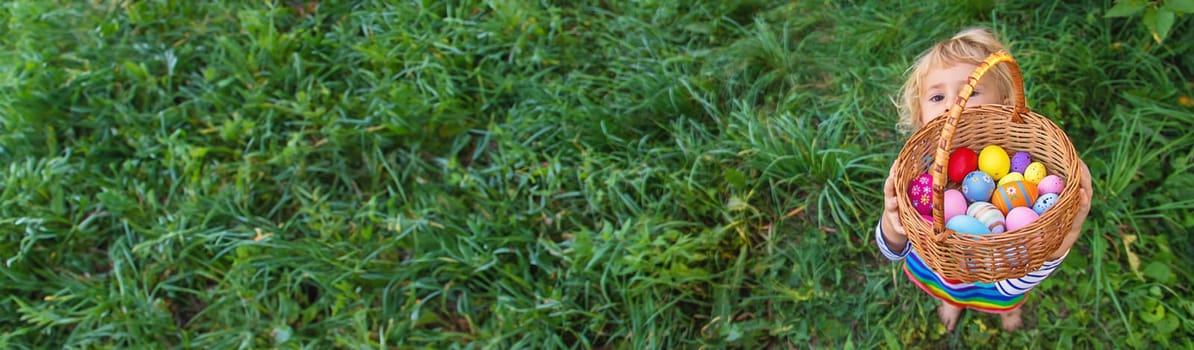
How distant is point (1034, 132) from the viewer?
5.73ft

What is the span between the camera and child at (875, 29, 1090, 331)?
1.69 meters

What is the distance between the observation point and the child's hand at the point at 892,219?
1.66 meters

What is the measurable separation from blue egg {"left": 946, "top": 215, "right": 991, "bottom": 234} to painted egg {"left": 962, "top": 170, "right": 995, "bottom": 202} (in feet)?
0.45

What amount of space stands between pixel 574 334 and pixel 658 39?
1.18 m

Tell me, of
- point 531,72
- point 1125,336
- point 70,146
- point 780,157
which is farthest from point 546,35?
point 1125,336

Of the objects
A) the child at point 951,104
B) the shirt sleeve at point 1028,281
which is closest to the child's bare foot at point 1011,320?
the child at point 951,104

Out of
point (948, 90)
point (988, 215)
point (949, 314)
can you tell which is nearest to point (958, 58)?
point (948, 90)

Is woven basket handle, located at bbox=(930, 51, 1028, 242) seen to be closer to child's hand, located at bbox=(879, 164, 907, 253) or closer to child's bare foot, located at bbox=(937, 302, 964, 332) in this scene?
child's hand, located at bbox=(879, 164, 907, 253)

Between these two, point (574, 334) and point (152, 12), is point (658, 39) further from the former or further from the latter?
point (152, 12)

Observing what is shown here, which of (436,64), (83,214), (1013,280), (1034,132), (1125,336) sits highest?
(1034,132)

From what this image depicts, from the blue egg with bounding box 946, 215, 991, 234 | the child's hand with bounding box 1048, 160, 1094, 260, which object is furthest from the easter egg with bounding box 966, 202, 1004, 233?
the child's hand with bounding box 1048, 160, 1094, 260

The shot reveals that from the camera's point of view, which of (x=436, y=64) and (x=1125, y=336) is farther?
(x=436, y=64)

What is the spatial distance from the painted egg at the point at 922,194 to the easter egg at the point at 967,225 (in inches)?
3.9

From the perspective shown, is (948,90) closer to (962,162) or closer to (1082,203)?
(962,162)
